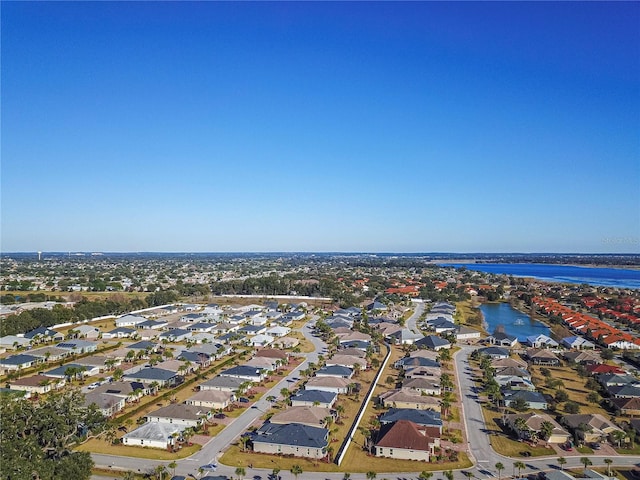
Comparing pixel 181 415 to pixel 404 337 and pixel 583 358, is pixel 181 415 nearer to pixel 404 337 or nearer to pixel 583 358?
pixel 404 337

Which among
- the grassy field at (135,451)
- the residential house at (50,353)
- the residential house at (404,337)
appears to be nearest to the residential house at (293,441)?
the grassy field at (135,451)

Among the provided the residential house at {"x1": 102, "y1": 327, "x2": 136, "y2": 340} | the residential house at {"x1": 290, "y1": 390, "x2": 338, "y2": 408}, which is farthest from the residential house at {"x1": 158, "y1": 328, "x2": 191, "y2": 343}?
the residential house at {"x1": 290, "y1": 390, "x2": 338, "y2": 408}

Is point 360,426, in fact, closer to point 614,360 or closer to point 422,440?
point 422,440

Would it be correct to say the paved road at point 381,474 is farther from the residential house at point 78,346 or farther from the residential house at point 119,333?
the residential house at point 119,333

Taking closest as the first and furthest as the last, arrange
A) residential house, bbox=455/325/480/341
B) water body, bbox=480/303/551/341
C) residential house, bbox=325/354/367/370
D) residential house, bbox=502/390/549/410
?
residential house, bbox=502/390/549/410 < residential house, bbox=325/354/367/370 < residential house, bbox=455/325/480/341 < water body, bbox=480/303/551/341

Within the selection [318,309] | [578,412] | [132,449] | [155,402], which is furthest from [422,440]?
[318,309]

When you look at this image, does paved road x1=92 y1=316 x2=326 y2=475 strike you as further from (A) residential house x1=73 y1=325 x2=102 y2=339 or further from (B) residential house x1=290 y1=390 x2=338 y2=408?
(A) residential house x1=73 y1=325 x2=102 y2=339

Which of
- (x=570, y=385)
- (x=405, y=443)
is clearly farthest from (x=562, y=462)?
(x=570, y=385)
